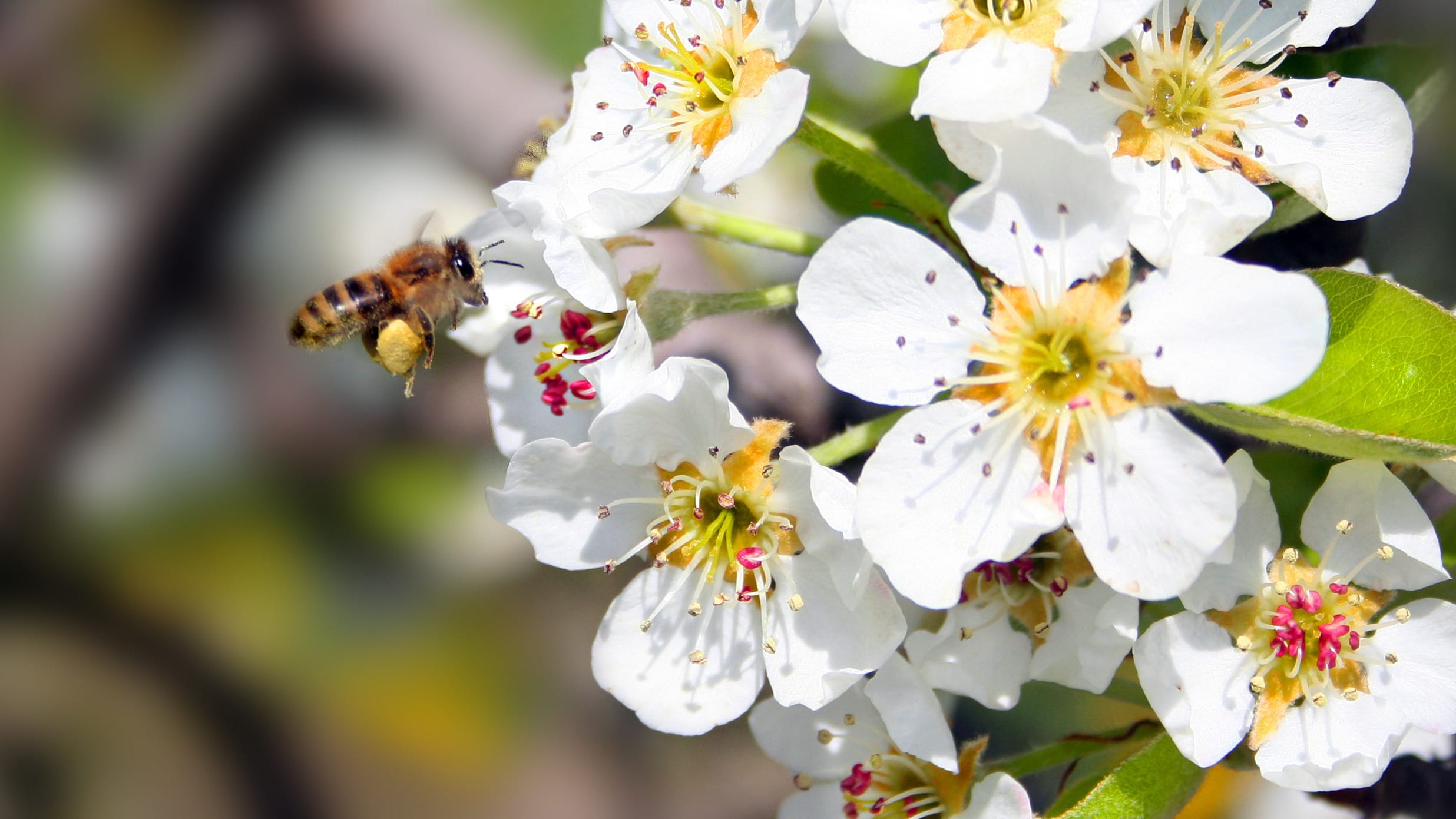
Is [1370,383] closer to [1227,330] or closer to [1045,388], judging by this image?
[1227,330]

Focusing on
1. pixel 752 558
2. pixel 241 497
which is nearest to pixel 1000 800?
pixel 752 558

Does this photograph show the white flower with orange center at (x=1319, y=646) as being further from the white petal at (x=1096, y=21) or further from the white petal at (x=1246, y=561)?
the white petal at (x=1096, y=21)

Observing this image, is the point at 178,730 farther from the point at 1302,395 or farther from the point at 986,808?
the point at 1302,395

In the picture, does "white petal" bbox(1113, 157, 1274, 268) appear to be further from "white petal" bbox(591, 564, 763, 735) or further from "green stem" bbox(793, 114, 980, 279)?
"white petal" bbox(591, 564, 763, 735)

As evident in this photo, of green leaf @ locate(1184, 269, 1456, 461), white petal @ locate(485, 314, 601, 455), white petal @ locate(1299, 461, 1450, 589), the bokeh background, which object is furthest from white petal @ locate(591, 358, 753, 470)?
the bokeh background

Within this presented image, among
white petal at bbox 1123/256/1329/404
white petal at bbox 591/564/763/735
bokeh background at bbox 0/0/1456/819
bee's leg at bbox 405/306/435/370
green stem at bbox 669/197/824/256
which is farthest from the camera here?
bokeh background at bbox 0/0/1456/819

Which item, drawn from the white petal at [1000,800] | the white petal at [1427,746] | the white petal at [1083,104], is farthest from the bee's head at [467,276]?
the white petal at [1427,746]

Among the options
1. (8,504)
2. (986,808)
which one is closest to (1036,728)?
(986,808)
